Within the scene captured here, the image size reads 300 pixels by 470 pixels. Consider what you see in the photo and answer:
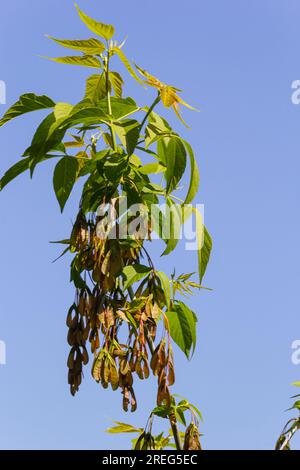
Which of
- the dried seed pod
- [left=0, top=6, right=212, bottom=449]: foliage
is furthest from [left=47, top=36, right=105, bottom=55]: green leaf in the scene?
the dried seed pod

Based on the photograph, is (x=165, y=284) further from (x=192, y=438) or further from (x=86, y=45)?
(x=86, y=45)

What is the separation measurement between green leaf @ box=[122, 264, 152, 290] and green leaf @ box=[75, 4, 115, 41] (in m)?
0.49

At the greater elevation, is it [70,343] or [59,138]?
[59,138]

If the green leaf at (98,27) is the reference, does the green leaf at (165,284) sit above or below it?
below

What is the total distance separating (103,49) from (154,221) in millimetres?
389

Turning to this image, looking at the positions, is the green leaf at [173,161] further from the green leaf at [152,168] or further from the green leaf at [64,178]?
the green leaf at [64,178]

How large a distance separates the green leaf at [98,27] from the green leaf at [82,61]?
0.18 ft

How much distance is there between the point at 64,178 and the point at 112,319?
359 millimetres

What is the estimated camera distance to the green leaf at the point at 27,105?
2043 mm

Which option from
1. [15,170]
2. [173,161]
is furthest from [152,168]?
[15,170]

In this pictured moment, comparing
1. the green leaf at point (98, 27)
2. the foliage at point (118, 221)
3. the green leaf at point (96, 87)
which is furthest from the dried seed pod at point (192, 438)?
the green leaf at point (98, 27)
